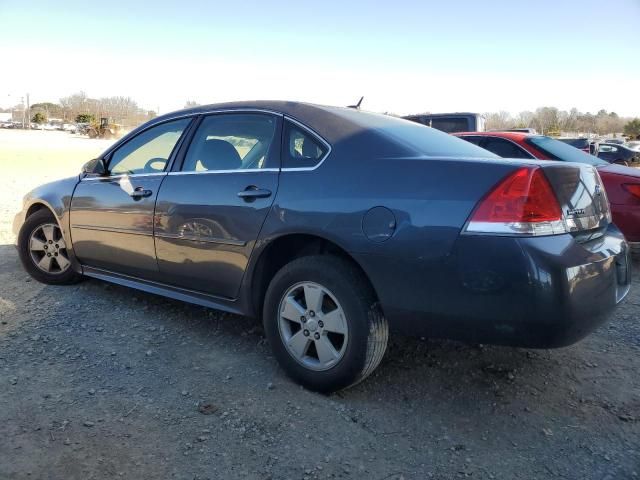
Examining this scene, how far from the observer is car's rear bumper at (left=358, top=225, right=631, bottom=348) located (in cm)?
234

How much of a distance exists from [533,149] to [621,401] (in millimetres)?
4137

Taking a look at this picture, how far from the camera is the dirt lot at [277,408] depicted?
7.80 ft

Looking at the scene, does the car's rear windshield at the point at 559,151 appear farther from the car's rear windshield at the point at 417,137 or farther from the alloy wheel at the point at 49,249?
the alloy wheel at the point at 49,249

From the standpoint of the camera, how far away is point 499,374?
10.5ft

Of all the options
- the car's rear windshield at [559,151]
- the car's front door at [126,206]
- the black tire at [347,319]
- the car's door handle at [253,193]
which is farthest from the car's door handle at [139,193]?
the car's rear windshield at [559,151]

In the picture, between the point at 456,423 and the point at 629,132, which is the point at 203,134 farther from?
the point at 629,132

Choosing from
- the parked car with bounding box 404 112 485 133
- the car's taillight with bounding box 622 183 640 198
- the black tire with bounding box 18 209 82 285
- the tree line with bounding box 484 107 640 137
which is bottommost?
the black tire with bounding box 18 209 82 285

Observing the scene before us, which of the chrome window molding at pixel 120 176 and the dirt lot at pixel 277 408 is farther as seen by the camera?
the chrome window molding at pixel 120 176

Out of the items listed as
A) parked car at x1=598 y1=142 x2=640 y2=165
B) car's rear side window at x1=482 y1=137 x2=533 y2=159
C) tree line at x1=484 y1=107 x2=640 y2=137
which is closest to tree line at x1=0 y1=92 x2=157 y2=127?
tree line at x1=484 y1=107 x2=640 y2=137

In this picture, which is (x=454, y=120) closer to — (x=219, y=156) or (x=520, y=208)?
(x=219, y=156)

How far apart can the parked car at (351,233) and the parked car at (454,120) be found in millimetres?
7208

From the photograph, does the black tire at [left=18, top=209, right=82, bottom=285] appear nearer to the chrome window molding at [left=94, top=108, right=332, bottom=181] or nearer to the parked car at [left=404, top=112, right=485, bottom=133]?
the chrome window molding at [left=94, top=108, right=332, bottom=181]

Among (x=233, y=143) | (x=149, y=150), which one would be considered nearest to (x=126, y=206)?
(x=149, y=150)

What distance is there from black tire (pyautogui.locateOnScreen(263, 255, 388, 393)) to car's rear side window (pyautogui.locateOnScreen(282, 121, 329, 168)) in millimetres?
543
